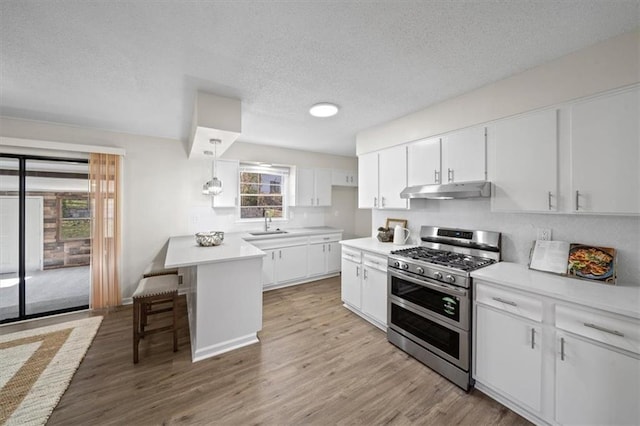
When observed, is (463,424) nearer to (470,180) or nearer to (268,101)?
(470,180)

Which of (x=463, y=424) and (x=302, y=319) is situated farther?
(x=302, y=319)

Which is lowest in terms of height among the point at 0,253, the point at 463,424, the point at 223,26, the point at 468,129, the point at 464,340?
the point at 463,424

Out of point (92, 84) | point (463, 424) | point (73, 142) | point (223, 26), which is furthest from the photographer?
point (73, 142)

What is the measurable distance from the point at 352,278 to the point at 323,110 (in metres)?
2.15

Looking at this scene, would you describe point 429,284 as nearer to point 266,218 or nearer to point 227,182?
point 266,218

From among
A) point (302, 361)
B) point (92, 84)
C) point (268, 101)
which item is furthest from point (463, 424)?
point (92, 84)

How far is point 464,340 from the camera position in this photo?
189 centimetres

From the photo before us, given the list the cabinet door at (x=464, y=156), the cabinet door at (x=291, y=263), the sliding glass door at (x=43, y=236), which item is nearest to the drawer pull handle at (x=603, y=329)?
the cabinet door at (x=464, y=156)

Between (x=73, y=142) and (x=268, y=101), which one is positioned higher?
(x=268, y=101)

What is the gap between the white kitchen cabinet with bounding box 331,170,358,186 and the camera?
5.17 meters

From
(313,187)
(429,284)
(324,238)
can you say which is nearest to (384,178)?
(429,284)

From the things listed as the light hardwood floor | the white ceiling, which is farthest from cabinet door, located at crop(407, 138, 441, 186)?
the light hardwood floor

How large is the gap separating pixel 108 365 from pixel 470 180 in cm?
381

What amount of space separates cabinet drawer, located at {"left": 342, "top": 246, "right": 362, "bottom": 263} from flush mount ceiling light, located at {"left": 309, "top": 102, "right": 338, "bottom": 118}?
5.74 ft
